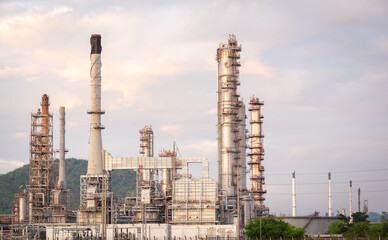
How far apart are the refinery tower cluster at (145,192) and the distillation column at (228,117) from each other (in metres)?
0.15

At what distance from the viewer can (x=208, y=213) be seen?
90.9 meters

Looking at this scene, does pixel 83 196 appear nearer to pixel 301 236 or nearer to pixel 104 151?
pixel 104 151

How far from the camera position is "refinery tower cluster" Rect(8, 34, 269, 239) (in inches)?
3536

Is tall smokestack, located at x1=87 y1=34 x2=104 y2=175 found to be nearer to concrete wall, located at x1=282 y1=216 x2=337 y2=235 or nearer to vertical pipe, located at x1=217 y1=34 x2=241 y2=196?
vertical pipe, located at x1=217 y1=34 x2=241 y2=196

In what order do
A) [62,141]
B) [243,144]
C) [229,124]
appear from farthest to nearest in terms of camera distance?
[62,141] < [243,144] < [229,124]

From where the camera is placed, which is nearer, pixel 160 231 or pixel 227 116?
pixel 160 231

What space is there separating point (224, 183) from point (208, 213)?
29.0ft

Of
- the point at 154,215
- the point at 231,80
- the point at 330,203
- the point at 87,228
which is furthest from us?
the point at 330,203

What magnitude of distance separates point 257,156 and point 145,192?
1276 inches

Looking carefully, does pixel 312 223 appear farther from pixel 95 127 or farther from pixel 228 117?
pixel 95 127

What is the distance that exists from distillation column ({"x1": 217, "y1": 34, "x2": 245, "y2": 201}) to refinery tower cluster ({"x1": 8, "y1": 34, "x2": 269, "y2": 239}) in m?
0.15

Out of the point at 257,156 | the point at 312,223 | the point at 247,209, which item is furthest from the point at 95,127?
the point at 312,223

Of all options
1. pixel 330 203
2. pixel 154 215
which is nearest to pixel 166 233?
pixel 154 215

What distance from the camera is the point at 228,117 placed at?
99875 mm
